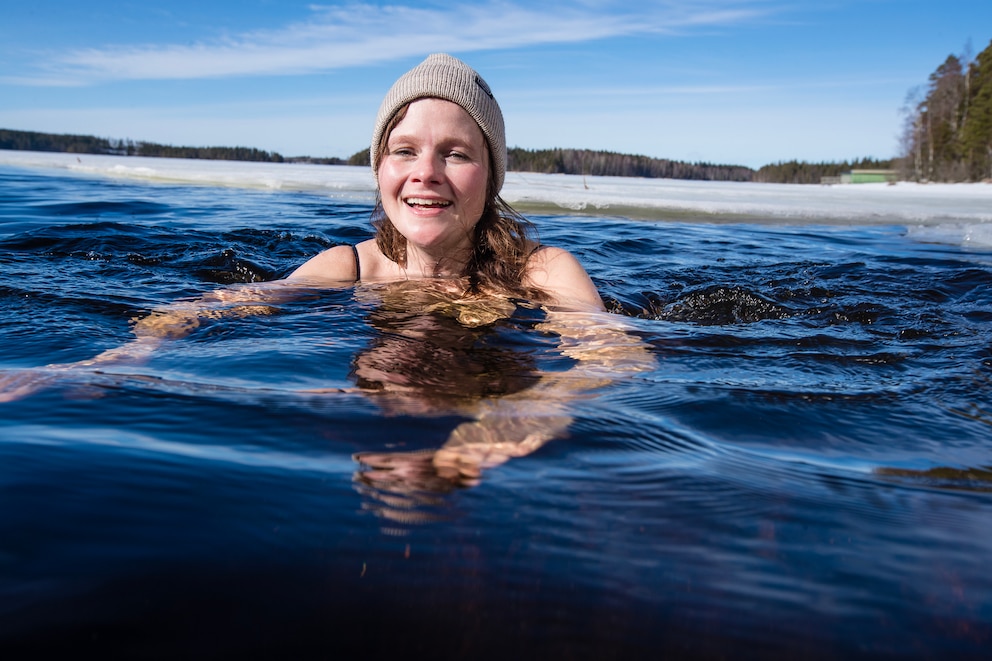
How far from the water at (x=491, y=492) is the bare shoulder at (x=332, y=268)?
1.24ft

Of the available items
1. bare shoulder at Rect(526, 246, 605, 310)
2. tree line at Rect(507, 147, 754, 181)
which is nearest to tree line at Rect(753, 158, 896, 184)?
tree line at Rect(507, 147, 754, 181)

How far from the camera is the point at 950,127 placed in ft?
184

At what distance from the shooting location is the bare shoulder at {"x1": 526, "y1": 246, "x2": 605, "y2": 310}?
3.26 metres

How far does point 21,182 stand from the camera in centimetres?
1222

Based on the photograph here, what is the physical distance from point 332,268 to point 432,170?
34.8 inches

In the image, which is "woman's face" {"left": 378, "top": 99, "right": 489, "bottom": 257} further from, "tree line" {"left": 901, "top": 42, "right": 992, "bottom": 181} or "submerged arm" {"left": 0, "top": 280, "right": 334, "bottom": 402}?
"tree line" {"left": 901, "top": 42, "right": 992, "bottom": 181}

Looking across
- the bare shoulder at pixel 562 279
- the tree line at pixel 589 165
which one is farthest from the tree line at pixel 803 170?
the bare shoulder at pixel 562 279

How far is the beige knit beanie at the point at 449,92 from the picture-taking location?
10.2 ft

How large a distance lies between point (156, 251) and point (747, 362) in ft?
13.3

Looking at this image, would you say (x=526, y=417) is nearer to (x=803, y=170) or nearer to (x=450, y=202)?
(x=450, y=202)

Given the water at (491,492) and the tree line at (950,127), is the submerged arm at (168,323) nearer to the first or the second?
the water at (491,492)

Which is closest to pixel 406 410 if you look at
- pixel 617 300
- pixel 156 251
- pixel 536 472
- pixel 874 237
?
pixel 536 472

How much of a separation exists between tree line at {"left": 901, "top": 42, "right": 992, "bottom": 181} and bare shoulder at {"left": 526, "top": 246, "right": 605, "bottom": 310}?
56772 millimetres

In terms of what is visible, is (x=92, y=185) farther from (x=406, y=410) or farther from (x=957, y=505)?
(x=957, y=505)
